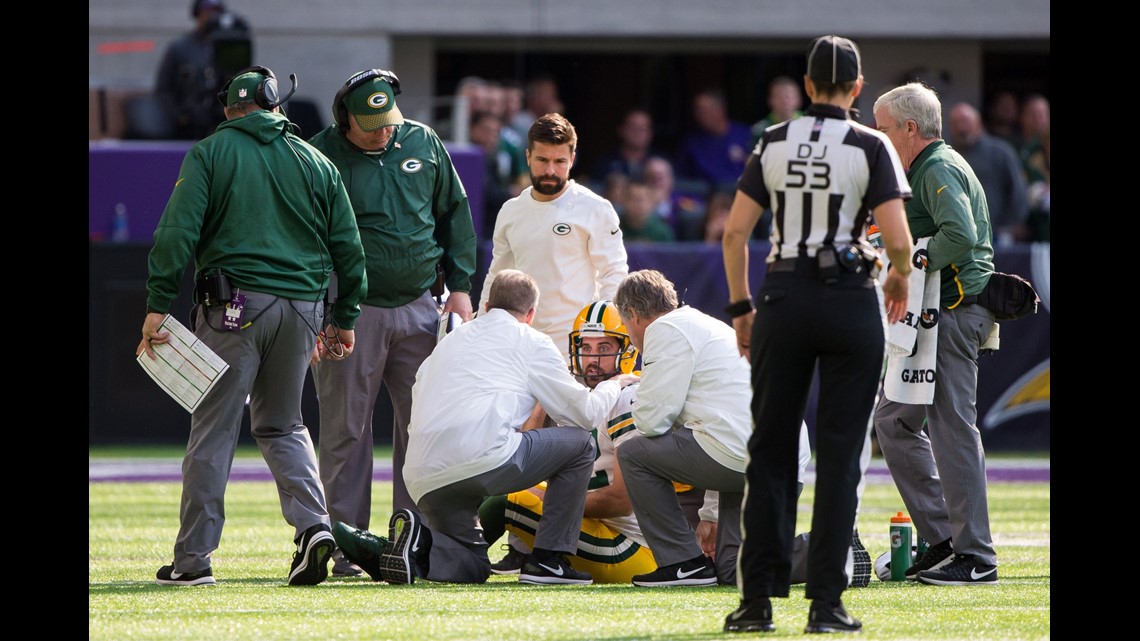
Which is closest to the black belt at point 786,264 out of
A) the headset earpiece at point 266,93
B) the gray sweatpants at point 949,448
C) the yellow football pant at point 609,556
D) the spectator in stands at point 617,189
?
the gray sweatpants at point 949,448

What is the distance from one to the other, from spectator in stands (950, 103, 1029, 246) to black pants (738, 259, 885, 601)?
34.8 ft

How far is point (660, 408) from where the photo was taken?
6.92 m

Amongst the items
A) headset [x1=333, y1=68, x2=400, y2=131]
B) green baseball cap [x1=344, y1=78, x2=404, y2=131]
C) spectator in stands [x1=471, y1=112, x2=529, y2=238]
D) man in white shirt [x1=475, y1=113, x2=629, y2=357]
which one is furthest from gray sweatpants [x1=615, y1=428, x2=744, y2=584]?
spectator in stands [x1=471, y1=112, x2=529, y2=238]

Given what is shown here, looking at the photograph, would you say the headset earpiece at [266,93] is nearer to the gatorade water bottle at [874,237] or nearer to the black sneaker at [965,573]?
the gatorade water bottle at [874,237]

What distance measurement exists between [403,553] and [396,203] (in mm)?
1754

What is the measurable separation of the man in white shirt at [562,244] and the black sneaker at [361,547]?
1.66 meters

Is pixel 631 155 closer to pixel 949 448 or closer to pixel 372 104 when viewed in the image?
pixel 372 104

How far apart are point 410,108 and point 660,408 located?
941cm

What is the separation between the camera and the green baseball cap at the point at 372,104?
7.62 m

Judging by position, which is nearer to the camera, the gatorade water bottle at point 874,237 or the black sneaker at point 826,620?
the black sneaker at point 826,620

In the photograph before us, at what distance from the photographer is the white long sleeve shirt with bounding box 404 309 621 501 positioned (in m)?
7.01

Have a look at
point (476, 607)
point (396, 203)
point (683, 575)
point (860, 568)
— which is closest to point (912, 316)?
point (860, 568)

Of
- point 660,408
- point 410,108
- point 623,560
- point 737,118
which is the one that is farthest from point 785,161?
point 737,118

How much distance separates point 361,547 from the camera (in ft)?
23.2
